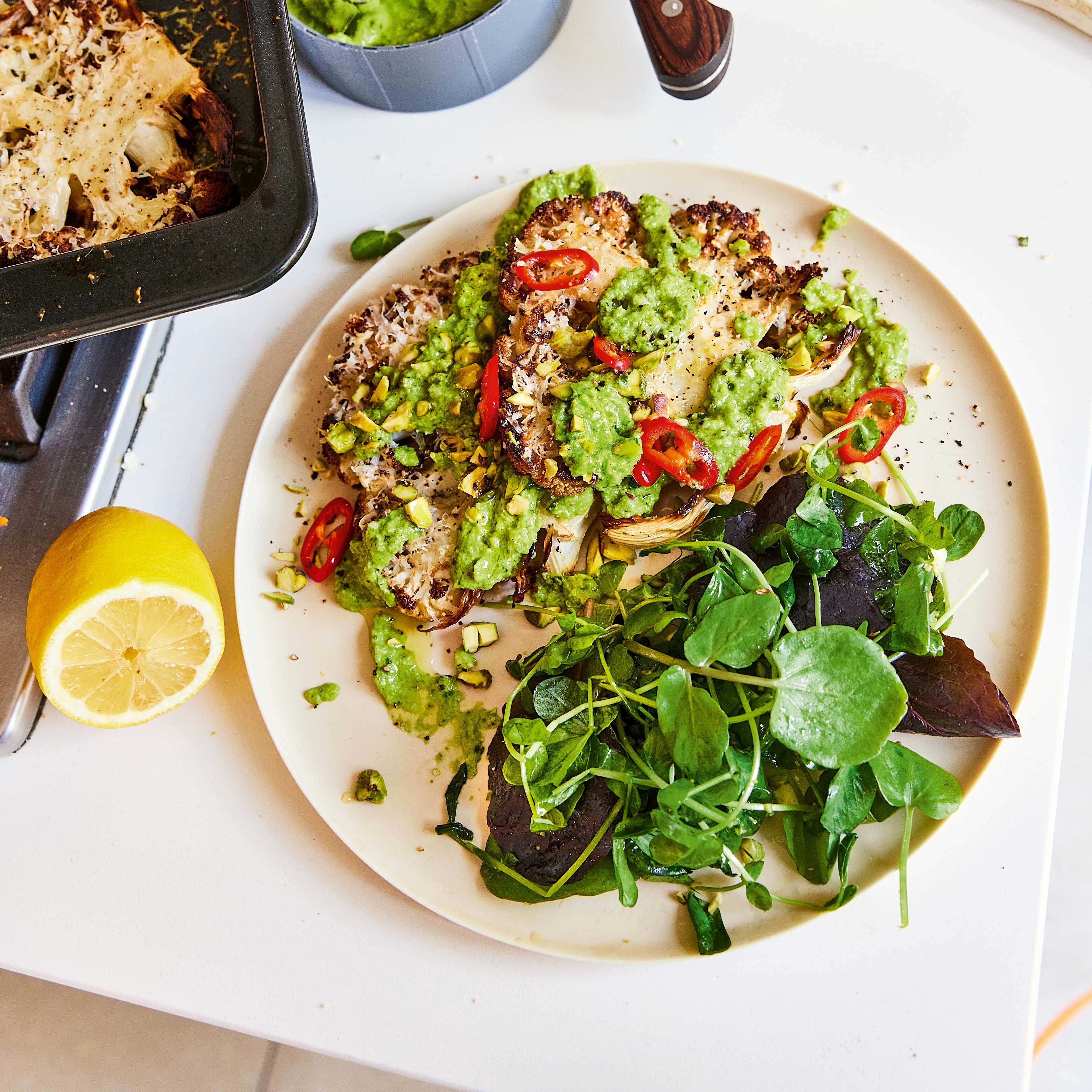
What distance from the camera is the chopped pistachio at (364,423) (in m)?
1.43

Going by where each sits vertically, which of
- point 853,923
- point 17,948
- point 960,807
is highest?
point 960,807

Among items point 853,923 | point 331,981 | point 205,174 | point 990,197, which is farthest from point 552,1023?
point 990,197

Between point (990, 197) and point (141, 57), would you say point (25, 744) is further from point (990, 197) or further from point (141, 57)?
point (990, 197)

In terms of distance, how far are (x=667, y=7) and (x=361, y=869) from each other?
5.49 ft

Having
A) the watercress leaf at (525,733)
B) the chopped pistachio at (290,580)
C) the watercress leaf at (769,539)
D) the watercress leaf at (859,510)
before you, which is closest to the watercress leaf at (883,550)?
the watercress leaf at (859,510)

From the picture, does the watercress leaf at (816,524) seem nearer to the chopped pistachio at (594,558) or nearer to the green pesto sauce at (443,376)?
the chopped pistachio at (594,558)

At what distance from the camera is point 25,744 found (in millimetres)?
1594

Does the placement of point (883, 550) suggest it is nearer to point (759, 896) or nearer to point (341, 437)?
point (759, 896)

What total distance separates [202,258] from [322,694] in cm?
75

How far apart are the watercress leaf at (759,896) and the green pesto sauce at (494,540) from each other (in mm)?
622

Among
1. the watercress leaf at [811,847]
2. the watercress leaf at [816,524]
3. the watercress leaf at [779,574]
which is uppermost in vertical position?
the watercress leaf at [816,524]

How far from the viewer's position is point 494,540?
141 cm

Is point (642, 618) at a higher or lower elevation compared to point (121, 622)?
higher

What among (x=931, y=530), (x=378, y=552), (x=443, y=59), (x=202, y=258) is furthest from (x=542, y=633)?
(x=443, y=59)
